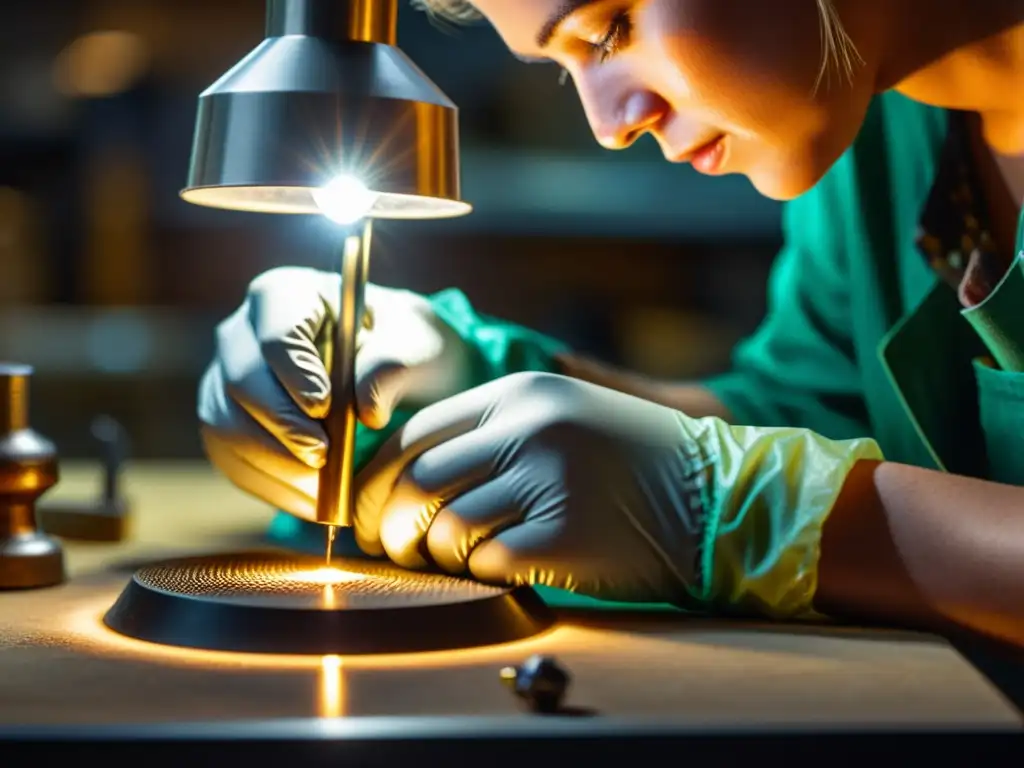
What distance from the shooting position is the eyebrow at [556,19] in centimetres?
83

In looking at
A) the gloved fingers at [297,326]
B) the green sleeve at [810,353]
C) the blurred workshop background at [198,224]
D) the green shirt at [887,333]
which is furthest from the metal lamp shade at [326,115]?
the blurred workshop background at [198,224]

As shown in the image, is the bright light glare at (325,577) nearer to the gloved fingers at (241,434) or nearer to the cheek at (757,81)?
the gloved fingers at (241,434)

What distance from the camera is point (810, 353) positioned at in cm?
134

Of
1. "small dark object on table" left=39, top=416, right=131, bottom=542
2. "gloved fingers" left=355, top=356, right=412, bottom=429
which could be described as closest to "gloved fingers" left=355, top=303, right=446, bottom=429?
"gloved fingers" left=355, top=356, right=412, bottom=429

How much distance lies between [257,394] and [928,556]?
1.47 feet

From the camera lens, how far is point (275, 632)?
0.65 metres

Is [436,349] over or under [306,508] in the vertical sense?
over

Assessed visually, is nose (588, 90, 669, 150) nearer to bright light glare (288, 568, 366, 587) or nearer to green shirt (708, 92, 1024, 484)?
green shirt (708, 92, 1024, 484)

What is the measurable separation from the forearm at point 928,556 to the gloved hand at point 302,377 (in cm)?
31

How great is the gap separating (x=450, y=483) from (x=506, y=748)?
0.30 metres

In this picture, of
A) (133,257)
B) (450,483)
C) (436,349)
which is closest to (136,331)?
(133,257)

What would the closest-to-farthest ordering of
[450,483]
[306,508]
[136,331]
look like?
[450,483] → [306,508] → [136,331]

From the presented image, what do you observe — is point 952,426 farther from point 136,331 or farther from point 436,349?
point 136,331

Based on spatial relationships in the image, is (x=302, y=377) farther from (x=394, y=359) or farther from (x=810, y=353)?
(x=810, y=353)
